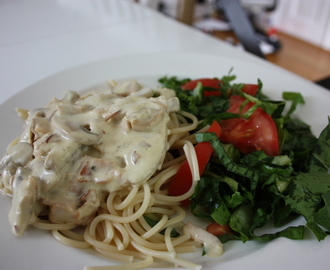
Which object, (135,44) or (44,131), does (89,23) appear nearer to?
(135,44)

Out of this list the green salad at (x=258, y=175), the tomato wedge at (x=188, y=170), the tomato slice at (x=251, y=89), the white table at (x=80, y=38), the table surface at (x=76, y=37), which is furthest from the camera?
the table surface at (x=76, y=37)

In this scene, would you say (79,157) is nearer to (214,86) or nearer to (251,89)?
(214,86)

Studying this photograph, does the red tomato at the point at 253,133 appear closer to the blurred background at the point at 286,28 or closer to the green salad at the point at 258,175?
the green salad at the point at 258,175

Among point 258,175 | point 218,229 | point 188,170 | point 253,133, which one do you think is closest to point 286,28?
point 253,133

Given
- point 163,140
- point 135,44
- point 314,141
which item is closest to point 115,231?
point 163,140

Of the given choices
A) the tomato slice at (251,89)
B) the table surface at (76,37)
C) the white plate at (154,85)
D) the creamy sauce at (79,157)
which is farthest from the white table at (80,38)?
the creamy sauce at (79,157)
